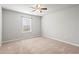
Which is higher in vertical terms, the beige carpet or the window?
the window

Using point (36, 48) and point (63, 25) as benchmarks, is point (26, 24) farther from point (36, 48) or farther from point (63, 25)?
point (63, 25)

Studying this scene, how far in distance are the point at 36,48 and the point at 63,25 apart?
710mm

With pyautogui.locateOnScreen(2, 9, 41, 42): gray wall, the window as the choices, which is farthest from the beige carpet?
the window

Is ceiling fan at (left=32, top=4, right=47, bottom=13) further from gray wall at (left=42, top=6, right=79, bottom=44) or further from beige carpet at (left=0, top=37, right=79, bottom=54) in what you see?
beige carpet at (left=0, top=37, right=79, bottom=54)

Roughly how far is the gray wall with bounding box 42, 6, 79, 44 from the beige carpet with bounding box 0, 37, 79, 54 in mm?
146

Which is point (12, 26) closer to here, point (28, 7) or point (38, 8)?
point (28, 7)

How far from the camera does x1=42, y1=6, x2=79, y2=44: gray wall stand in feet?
4.87

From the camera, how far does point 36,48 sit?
1.53 meters

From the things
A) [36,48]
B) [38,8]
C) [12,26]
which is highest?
[38,8]

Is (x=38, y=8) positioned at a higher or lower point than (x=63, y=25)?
higher

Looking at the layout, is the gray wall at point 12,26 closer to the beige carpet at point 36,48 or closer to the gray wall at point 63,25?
the beige carpet at point 36,48

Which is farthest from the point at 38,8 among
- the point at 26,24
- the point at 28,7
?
the point at 26,24

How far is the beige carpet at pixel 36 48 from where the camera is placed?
148 cm

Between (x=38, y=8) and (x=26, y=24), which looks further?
(x=26, y=24)
